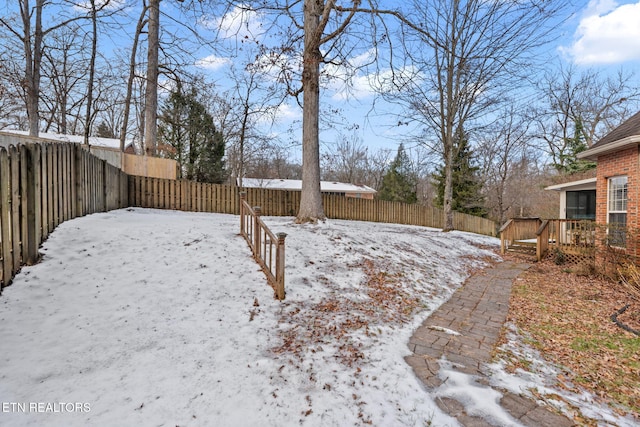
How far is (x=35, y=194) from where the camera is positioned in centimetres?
376

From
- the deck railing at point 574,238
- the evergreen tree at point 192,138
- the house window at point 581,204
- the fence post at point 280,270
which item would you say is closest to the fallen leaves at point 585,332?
the deck railing at point 574,238

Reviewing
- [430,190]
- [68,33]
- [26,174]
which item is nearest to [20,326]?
[26,174]

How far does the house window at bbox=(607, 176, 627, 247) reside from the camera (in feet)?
24.3

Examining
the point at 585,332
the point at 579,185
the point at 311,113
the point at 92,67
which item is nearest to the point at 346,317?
the point at 585,332

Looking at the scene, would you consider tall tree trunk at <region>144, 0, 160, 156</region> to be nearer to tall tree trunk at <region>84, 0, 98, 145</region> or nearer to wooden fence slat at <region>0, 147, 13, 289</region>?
tall tree trunk at <region>84, 0, 98, 145</region>

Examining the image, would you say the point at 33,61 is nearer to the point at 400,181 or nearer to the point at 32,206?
the point at 32,206

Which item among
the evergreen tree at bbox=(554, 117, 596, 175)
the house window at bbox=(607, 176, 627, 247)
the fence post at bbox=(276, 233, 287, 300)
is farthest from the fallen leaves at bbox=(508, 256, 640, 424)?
the evergreen tree at bbox=(554, 117, 596, 175)

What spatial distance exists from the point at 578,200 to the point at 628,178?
24.5 ft

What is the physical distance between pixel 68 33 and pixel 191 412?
694 inches

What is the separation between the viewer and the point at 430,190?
4588 cm

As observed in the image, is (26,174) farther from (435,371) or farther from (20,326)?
(435,371)

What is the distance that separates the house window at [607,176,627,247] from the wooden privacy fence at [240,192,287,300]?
8441mm

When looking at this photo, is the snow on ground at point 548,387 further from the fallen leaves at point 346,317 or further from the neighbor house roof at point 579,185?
the neighbor house roof at point 579,185

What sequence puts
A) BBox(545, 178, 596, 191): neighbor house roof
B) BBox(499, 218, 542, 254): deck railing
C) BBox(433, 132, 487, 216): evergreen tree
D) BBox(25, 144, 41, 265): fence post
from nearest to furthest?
1. BBox(25, 144, 41, 265): fence post
2. BBox(499, 218, 542, 254): deck railing
3. BBox(545, 178, 596, 191): neighbor house roof
4. BBox(433, 132, 487, 216): evergreen tree
